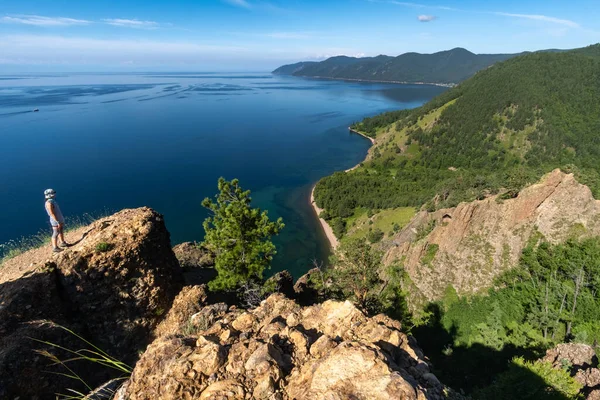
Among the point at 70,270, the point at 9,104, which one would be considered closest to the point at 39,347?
the point at 70,270

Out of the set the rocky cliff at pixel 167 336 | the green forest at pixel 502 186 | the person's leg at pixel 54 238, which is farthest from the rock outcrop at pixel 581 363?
the person's leg at pixel 54 238

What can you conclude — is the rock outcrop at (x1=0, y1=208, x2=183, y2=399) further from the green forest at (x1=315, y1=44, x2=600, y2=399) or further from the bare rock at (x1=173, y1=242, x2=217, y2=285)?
the green forest at (x1=315, y1=44, x2=600, y2=399)

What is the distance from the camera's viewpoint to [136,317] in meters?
14.3

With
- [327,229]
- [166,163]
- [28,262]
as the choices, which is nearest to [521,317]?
[28,262]

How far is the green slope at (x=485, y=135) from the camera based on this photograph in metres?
93.9

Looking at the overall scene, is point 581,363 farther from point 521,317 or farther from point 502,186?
point 502,186

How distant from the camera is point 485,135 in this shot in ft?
439

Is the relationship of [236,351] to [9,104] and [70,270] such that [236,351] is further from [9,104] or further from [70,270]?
[9,104]

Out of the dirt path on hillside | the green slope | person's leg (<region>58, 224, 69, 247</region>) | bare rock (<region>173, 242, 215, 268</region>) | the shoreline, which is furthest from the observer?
the green slope

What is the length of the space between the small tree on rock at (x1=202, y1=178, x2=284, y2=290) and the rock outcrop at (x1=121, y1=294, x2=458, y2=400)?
9375mm

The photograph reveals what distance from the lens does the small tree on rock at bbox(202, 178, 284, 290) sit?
56.4ft

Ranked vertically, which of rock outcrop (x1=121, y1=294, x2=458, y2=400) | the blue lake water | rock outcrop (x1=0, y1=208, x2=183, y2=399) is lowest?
the blue lake water

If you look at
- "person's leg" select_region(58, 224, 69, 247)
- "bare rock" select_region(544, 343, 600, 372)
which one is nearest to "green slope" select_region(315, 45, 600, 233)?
"bare rock" select_region(544, 343, 600, 372)

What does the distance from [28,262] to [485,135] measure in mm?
154324
